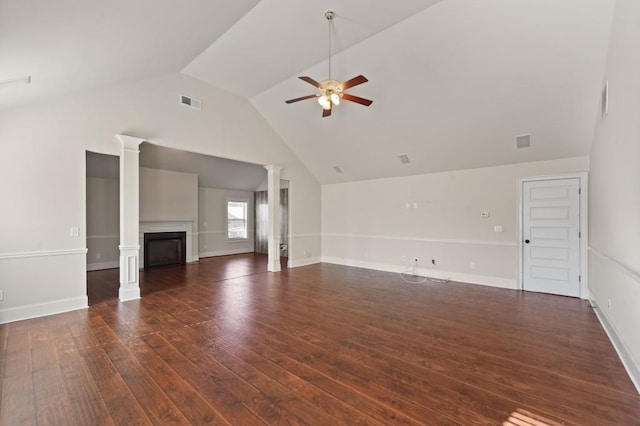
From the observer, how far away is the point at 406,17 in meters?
3.58

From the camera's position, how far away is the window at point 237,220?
10305 mm

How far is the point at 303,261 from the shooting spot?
A: 8.08m

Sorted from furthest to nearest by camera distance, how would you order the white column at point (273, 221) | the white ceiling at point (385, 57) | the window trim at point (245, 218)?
the window trim at point (245, 218) < the white column at point (273, 221) < the white ceiling at point (385, 57)

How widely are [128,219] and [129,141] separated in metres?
1.27

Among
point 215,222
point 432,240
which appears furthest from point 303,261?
point 215,222

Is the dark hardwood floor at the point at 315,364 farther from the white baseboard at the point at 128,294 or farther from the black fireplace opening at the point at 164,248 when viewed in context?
the black fireplace opening at the point at 164,248

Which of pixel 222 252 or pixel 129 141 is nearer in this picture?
pixel 129 141

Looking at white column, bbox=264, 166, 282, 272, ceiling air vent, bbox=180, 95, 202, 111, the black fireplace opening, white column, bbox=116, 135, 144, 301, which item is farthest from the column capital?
the black fireplace opening

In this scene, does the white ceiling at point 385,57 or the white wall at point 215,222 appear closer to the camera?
the white ceiling at point 385,57

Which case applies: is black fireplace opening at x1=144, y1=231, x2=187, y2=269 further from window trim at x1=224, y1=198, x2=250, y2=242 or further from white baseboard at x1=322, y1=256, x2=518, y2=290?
white baseboard at x1=322, y1=256, x2=518, y2=290

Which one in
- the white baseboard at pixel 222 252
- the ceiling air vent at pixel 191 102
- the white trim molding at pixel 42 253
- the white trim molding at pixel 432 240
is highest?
the ceiling air vent at pixel 191 102

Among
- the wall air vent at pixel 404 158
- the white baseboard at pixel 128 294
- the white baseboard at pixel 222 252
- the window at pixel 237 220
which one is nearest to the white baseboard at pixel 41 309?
the white baseboard at pixel 128 294

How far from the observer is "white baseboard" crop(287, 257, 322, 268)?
777cm

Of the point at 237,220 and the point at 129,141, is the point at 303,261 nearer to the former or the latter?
the point at 237,220
